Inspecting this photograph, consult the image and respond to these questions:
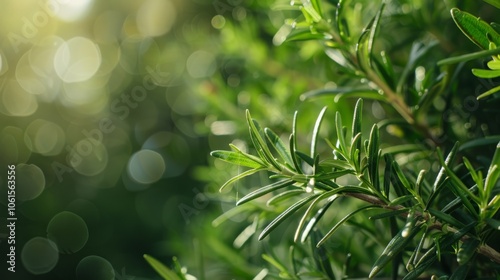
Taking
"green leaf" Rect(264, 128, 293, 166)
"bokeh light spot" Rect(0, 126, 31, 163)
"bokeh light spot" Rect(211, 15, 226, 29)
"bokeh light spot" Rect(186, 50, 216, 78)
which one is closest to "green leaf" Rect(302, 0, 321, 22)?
"green leaf" Rect(264, 128, 293, 166)

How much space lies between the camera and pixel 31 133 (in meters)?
1.28

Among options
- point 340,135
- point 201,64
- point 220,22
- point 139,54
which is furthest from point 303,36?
point 139,54

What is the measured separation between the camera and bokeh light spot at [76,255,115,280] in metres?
1.15

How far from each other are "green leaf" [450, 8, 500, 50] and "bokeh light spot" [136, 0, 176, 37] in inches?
42.9

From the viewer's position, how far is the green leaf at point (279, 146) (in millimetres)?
416

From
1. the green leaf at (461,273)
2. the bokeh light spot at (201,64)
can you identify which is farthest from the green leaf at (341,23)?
the bokeh light spot at (201,64)

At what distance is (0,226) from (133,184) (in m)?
0.29

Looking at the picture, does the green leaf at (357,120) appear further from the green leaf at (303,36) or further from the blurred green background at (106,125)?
the blurred green background at (106,125)

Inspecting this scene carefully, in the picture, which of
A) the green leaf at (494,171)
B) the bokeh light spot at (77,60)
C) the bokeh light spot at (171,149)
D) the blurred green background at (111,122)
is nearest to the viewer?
the green leaf at (494,171)

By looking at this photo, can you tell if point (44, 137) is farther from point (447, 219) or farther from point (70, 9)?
point (447, 219)

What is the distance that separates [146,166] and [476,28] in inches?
40.2

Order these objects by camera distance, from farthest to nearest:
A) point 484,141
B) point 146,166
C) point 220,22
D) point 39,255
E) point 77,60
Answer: point 77,60 < point 146,166 < point 39,255 < point 220,22 < point 484,141

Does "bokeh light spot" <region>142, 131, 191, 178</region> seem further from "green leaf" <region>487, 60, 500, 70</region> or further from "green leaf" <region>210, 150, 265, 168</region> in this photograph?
Answer: "green leaf" <region>487, 60, 500, 70</region>

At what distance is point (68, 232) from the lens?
1.19m
